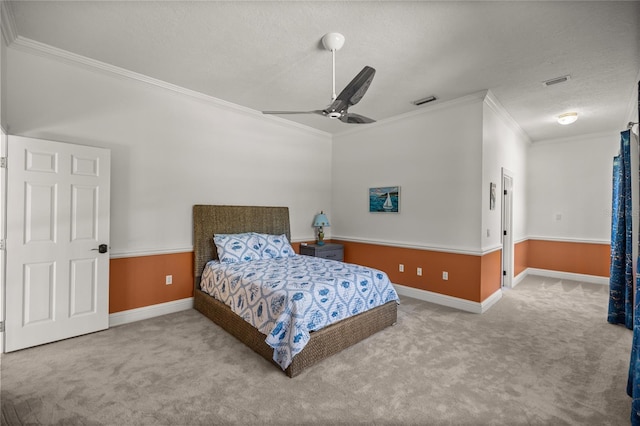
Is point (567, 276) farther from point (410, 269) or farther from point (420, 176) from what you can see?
point (420, 176)

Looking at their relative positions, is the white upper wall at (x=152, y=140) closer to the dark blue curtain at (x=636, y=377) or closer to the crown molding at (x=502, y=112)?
the crown molding at (x=502, y=112)

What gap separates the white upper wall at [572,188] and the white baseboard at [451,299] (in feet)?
8.97

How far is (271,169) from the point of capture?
Result: 4754 mm

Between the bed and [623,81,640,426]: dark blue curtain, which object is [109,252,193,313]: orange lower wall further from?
[623,81,640,426]: dark blue curtain

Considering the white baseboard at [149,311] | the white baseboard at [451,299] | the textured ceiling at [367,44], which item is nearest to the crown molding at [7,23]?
the textured ceiling at [367,44]

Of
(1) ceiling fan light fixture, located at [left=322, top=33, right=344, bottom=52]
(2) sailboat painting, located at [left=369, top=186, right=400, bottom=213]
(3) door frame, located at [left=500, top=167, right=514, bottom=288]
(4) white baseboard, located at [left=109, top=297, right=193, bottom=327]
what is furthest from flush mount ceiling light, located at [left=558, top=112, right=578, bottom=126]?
(4) white baseboard, located at [left=109, top=297, right=193, bottom=327]

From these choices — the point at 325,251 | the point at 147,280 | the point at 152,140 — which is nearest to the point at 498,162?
the point at 325,251

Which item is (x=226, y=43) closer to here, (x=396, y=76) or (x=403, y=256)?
(x=396, y=76)

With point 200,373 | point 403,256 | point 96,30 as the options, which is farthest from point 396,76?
point 200,373

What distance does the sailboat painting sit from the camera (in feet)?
15.3

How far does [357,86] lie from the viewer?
2.30 m

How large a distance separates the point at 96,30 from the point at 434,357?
427 cm

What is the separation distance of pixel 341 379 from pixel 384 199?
313 cm

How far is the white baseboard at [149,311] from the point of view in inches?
126
